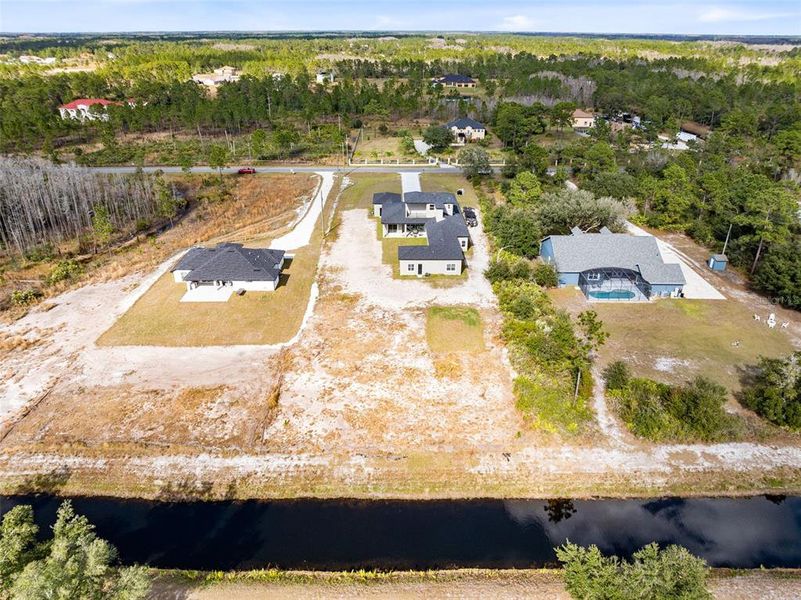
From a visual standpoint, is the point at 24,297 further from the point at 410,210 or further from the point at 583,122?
the point at 583,122

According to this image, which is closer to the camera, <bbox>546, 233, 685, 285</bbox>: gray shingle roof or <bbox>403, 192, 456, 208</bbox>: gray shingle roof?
<bbox>546, 233, 685, 285</bbox>: gray shingle roof

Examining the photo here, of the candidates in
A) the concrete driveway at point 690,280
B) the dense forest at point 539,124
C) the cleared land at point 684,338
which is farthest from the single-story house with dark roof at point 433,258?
the concrete driveway at point 690,280

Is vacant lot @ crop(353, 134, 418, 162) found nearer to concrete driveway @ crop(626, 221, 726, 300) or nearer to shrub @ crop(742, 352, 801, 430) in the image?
concrete driveway @ crop(626, 221, 726, 300)

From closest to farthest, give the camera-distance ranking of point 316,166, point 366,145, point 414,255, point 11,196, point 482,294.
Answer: point 482,294
point 414,255
point 11,196
point 316,166
point 366,145

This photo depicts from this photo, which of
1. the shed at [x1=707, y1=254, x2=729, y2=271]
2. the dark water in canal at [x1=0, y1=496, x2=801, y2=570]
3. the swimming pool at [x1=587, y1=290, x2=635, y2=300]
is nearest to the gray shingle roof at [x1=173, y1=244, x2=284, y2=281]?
the dark water in canal at [x1=0, y1=496, x2=801, y2=570]

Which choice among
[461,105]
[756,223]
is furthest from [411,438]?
[461,105]

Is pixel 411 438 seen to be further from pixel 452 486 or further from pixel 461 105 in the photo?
pixel 461 105

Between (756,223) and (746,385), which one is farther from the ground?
(756,223)
